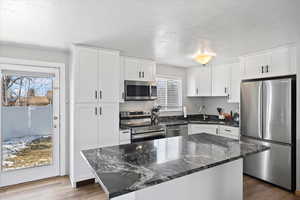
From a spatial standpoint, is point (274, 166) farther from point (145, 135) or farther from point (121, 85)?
point (121, 85)

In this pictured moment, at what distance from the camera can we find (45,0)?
5.35ft

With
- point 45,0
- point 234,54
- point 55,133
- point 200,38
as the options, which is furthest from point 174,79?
point 45,0

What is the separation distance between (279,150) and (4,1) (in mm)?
4157

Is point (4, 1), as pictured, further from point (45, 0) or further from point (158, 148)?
point (158, 148)

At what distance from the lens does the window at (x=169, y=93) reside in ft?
15.5

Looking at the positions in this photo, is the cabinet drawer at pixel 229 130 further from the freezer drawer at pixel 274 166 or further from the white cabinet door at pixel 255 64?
the white cabinet door at pixel 255 64

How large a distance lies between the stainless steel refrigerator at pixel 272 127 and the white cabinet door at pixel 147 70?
195 centimetres

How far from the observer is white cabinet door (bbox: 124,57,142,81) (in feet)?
12.3

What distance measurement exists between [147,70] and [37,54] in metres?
2.16

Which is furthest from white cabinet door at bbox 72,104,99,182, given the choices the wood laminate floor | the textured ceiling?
the textured ceiling

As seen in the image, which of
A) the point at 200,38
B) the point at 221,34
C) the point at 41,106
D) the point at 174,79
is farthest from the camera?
the point at 174,79

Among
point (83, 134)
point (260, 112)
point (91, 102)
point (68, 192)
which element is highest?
point (91, 102)

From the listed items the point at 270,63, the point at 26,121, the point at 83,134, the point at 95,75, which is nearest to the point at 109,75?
the point at 95,75

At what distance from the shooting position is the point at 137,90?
383 centimetres
